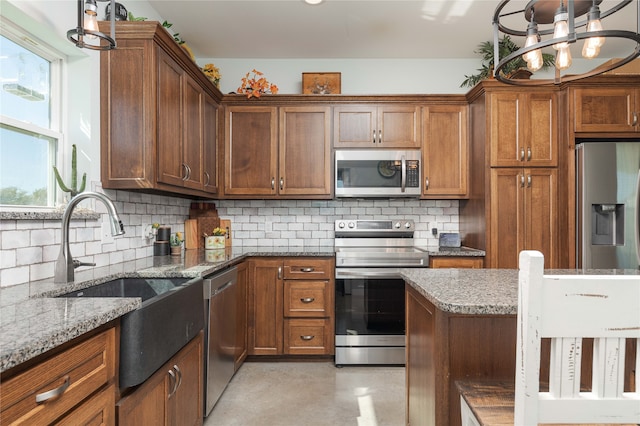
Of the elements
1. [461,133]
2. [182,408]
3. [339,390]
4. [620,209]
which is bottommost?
[339,390]

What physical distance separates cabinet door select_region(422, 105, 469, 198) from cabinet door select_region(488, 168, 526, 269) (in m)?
0.39

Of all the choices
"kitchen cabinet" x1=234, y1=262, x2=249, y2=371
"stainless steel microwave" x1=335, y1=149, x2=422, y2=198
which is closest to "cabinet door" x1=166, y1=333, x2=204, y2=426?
"kitchen cabinet" x1=234, y1=262, x2=249, y2=371

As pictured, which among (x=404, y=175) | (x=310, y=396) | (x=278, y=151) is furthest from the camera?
(x=278, y=151)

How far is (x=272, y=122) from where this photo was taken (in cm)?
353

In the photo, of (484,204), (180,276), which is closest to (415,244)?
(484,204)

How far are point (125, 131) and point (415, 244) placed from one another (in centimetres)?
267

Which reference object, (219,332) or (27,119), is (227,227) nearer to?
(219,332)

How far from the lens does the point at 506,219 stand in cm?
313

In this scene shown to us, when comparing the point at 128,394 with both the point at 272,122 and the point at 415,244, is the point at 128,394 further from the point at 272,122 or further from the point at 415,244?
the point at 415,244

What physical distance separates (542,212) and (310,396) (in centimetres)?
227

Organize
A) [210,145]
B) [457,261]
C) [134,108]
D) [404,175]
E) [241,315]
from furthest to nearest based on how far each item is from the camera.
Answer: [404,175] → [210,145] → [457,261] → [241,315] → [134,108]

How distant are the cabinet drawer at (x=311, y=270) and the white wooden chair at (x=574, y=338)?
2.38m

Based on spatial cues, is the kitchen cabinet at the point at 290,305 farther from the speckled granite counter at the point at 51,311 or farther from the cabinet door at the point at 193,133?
the speckled granite counter at the point at 51,311

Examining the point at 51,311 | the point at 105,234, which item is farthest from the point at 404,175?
the point at 51,311
